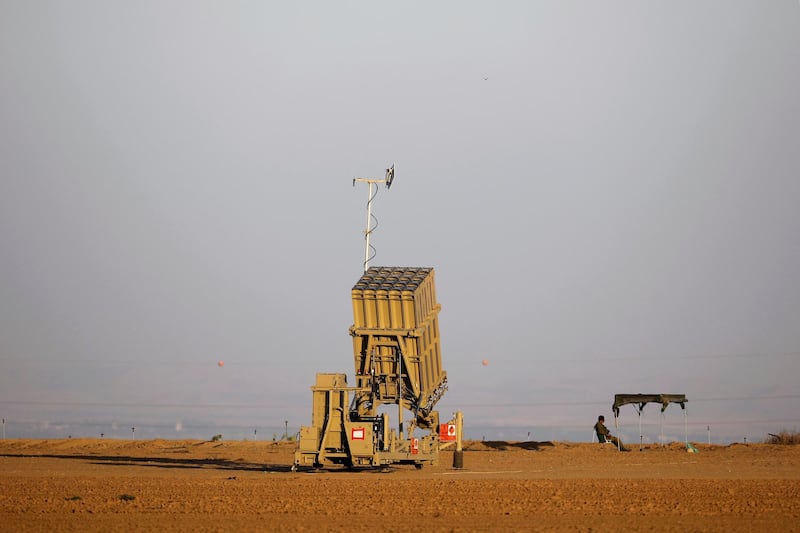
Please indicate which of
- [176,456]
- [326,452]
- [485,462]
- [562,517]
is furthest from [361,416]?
[176,456]

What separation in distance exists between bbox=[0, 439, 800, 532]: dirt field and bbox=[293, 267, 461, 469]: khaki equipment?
89cm

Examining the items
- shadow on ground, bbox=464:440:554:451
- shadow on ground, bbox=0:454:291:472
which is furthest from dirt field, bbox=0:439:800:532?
shadow on ground, bbox=464:440:554:451

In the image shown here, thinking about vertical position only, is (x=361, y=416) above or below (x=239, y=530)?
above

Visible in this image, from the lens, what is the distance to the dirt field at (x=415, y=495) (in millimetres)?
21922

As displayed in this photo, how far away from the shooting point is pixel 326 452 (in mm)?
33406

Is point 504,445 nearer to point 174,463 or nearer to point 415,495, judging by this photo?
point 174,463

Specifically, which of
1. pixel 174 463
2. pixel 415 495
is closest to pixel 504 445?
pixel 174 463

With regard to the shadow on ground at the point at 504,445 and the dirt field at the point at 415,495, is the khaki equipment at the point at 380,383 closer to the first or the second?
the dirt field at the point at 415,495

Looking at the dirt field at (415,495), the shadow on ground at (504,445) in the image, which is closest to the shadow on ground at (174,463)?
the dirt field at (415,495)

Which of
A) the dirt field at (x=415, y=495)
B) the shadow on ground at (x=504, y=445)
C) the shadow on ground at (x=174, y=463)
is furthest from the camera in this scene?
the shadow on ground at (x=504, y=445)

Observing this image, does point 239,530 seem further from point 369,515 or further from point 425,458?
point 425,458

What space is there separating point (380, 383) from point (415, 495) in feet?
24.7

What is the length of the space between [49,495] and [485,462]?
737 inches

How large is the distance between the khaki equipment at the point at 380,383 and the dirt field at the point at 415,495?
89 cm
